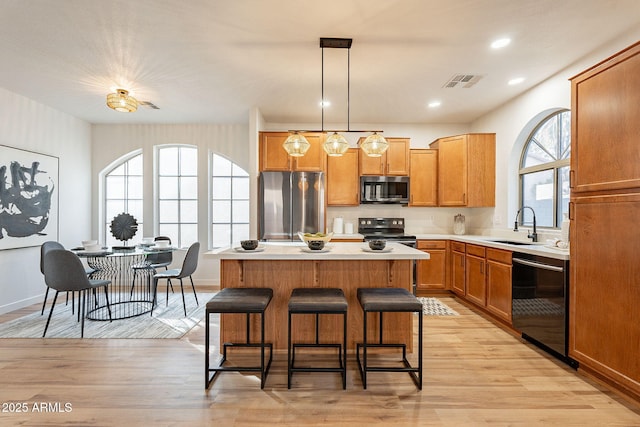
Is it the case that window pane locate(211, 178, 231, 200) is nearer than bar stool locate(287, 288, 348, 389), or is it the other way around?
bar stool locate(287, 288, 348, 389)

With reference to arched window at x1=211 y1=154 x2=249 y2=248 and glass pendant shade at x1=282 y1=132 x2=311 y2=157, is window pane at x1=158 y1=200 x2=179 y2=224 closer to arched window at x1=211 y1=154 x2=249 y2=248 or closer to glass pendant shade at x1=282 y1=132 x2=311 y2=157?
arched window at x1=211 y1=154 x2=249 y2=248

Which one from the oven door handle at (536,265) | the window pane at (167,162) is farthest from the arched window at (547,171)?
the window pane at (167,162)

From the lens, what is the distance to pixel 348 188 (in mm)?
4938

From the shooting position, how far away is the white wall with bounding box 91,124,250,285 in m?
5.43

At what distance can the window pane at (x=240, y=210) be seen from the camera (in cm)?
562

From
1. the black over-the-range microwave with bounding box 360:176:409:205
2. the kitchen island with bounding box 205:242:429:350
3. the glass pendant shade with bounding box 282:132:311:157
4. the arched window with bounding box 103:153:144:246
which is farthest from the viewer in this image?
the arched window with bounding box 103:153:144:246

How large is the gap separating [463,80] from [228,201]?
4.08 m

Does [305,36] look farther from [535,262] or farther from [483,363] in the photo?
[483,363]

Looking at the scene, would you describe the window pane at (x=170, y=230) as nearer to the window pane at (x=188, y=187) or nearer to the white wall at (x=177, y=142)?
the white wall at (x=177, y=142)

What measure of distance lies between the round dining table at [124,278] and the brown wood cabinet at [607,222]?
13.5ft

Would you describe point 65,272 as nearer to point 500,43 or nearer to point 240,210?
point 240,210

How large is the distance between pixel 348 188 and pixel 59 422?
13.2 feet

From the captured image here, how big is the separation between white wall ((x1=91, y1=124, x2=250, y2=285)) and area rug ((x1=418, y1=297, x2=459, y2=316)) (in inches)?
137

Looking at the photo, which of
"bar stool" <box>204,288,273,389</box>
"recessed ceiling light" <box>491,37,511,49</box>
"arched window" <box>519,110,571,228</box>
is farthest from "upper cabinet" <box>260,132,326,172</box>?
"arched window" <box>519,110,571,228</box>
